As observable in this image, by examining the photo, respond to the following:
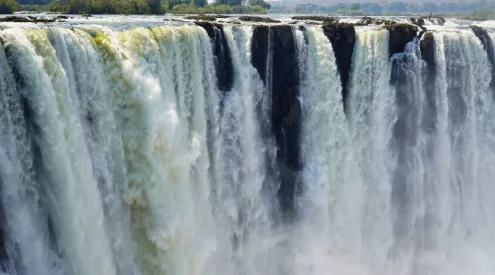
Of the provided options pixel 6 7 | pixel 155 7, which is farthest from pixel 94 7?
pixel 155 7

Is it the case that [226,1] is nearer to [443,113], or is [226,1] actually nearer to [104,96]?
[443,113]

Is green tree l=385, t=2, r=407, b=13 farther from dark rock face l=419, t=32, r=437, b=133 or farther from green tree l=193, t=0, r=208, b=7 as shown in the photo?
dark rock face l=419, t=32, r=437, b=133

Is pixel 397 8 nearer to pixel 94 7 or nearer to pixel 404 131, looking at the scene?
pixel 94 7

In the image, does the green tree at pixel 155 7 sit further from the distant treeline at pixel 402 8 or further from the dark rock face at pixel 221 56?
the distant treeline at pixel 402 8

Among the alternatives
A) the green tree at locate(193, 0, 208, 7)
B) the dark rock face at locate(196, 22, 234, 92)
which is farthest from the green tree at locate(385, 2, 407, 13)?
the dark rock face at locate(196, 22, 234, 92)

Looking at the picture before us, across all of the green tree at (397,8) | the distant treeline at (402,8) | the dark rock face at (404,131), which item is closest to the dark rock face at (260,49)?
the dark rock face at (404,131)
